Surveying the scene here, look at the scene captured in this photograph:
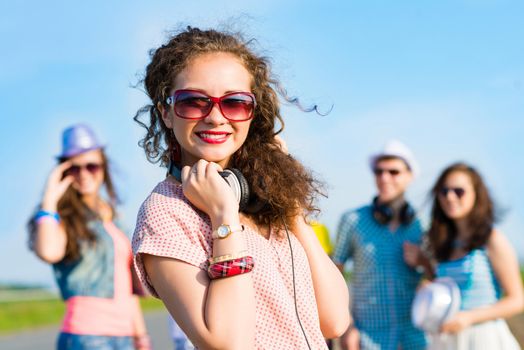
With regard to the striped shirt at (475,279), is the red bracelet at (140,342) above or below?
below

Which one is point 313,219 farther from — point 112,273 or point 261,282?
point 112,273

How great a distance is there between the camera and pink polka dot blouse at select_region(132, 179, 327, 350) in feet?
7.81

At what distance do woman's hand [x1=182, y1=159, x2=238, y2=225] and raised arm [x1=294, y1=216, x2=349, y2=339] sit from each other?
1.24 ft

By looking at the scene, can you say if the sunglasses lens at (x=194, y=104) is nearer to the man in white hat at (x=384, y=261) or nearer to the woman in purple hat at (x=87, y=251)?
the woman in purple hat at (x=87, y=251)

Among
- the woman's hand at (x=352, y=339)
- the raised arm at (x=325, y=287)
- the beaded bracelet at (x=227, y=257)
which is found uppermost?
the beaded bracelet at (x=227, y=257)

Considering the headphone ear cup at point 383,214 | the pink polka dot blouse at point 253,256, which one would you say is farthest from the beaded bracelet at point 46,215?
the pink polka dot blouse at point 253,256

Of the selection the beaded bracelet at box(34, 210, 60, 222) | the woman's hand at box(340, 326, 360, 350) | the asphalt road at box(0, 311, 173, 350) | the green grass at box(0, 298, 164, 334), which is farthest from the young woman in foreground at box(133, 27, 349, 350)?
the green grass at box(0, 298, 164, 334)

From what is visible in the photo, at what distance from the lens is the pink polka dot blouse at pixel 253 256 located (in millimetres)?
2381

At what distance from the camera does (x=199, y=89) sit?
2.54 meters

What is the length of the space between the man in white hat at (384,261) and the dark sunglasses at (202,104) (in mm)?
3745

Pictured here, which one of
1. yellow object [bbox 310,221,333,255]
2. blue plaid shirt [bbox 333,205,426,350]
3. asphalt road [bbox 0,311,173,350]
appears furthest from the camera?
asphalt road [bbox 0,311,173,350]

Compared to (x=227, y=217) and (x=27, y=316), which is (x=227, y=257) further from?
(x=27, y=316)

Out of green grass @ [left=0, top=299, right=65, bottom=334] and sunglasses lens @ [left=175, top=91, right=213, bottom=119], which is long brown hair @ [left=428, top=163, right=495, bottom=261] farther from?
green grass @ [left=0, top=299, right=65, bottom=334]

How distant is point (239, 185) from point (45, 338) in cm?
1674
